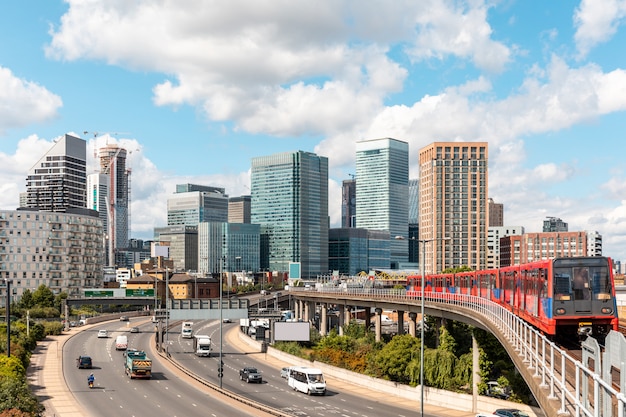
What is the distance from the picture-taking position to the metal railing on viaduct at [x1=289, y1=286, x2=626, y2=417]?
417 inches

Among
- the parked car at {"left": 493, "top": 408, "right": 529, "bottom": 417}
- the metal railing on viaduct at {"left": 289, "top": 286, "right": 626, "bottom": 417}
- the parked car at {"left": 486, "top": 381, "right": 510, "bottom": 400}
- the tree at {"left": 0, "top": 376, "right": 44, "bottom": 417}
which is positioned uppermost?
the metal railing on viaduct at {"left": 289, "top": 286, "right": 626, "bottom": 417}

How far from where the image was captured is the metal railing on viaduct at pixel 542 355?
10585mm

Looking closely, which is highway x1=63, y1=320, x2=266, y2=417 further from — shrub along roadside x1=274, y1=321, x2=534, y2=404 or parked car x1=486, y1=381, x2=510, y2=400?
parked car x1=486, y1=381, x2=510, y2=400

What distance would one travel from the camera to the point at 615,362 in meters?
9.63

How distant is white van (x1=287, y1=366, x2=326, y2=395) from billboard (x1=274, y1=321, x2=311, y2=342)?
104 feet

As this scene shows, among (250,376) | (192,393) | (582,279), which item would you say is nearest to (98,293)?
(250,376)

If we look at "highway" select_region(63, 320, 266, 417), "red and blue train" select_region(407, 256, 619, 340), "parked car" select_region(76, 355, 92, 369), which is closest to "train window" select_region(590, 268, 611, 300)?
"red and blue train" select_region(407, 256, 619, 340)

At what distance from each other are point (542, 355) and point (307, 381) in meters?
49.7

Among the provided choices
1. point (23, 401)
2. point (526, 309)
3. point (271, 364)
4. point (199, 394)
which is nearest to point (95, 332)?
point (271, 364)

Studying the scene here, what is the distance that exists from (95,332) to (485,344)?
8714cm

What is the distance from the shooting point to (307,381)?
72.1m

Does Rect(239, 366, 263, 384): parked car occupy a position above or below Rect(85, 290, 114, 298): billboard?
below

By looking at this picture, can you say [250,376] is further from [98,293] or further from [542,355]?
[98,293]

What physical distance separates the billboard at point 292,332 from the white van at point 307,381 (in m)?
31.6
